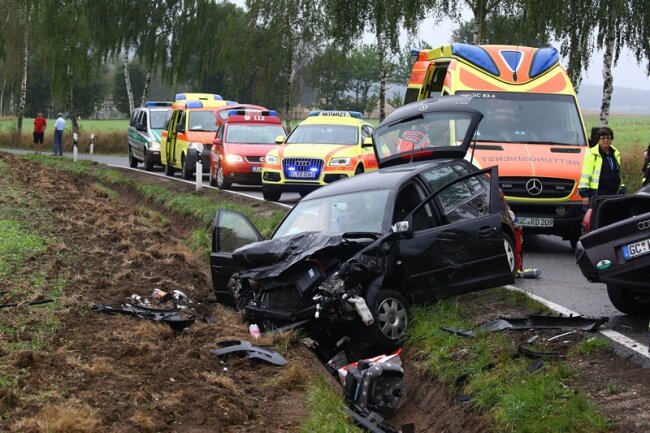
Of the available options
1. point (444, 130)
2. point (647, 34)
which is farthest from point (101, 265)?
point (647, 34)

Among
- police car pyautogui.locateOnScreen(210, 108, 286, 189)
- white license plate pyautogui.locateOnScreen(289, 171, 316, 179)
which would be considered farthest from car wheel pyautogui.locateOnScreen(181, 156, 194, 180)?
white license plate pyautogui.locateOnScreen(289, 171, 316, 179)

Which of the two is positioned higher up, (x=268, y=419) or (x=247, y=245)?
(x=247, y=245)

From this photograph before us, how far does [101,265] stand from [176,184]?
49.4 feet

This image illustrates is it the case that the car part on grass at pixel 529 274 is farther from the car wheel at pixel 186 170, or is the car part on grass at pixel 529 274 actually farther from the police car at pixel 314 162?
the car wheel at pixel 186 170

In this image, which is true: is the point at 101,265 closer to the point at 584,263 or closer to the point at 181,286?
the point at 181,286

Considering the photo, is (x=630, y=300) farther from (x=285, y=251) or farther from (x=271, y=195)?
(x=271, y=195)

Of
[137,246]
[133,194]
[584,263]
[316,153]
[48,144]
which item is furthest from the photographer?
[48,144]

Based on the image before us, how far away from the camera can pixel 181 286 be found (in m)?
12.9

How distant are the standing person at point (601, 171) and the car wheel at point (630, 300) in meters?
3.85

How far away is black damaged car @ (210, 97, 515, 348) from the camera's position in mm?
9305

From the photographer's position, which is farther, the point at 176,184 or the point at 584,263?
the point at 176,184

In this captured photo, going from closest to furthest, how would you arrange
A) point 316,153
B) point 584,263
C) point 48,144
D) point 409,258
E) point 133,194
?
Result: point 584,263 → point 409,258 → point 316,153 → point 133,194 → point 48,144

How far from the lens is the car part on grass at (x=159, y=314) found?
9719mm

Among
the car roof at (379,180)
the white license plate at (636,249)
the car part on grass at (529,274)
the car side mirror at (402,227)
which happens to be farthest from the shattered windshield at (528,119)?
the white license plate at (636,249)
